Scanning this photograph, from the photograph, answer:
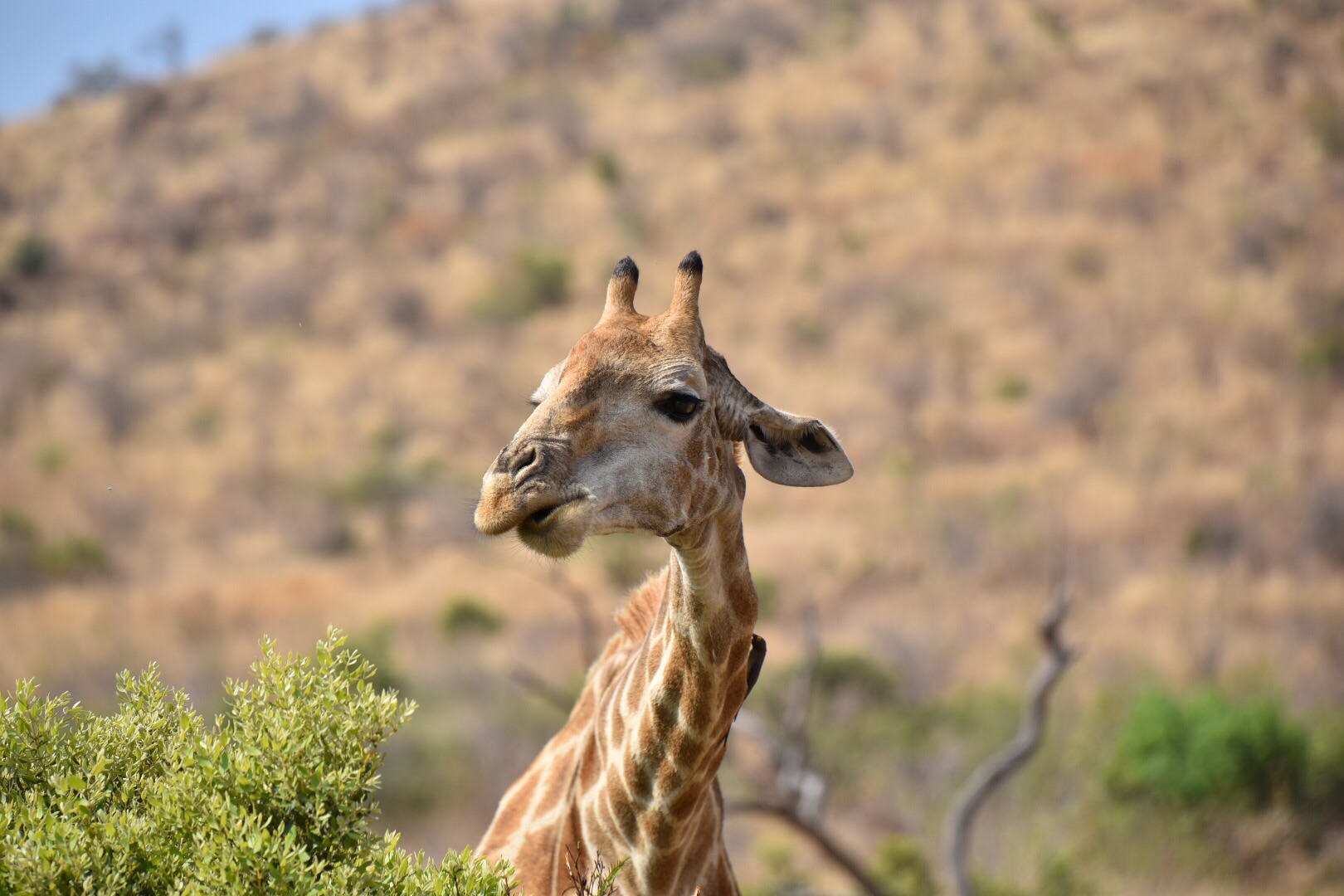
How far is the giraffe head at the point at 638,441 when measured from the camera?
314 centimetres

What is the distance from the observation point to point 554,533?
123 inches

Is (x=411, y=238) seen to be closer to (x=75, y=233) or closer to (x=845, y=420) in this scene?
(x=75, y=233)

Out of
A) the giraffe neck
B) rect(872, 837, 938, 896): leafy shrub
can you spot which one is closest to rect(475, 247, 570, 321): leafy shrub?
rect(872, 837, 938, 896): leafy shrub

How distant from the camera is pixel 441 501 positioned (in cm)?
2366

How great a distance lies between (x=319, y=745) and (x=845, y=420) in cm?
2283

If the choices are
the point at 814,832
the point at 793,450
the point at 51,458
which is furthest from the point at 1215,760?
the point at 51,458

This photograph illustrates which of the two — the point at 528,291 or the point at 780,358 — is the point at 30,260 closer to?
the point at 528,291

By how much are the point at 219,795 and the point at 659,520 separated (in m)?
1.23

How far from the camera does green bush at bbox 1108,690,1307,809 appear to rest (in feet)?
45.0

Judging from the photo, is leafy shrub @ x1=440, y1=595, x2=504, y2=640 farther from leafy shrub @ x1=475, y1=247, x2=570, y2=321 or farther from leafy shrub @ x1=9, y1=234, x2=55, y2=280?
leafy shrub @ x1=9, y1=234, x2=55, y2=280

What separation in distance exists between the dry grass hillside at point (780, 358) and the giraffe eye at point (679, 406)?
27.3 ft

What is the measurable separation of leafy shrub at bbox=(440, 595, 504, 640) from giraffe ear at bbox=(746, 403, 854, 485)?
1549 centimetres

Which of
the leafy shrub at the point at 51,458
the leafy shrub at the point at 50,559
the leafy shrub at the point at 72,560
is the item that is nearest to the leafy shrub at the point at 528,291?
the leafy shrub at the point at 51,458

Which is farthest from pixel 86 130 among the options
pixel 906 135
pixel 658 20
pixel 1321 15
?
pixel 1321 15
